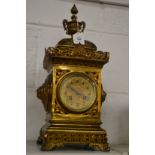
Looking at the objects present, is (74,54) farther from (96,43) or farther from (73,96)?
(96,43)

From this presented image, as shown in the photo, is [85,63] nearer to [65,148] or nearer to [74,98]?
[74,98]

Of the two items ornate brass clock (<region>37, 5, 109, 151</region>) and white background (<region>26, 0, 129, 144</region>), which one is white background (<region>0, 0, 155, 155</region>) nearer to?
ornate brass clock (<region>37, 5, 109, 151</region>)

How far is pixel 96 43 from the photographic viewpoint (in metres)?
1.52

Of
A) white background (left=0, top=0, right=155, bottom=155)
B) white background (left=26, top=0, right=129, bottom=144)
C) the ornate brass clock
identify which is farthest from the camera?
white background (left=26, top=0, right=129, bottom=144)

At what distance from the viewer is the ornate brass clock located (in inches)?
42.3

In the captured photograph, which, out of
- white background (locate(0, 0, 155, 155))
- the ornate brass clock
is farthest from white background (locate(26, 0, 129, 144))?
white background (locate(0, 0, 155, 155))

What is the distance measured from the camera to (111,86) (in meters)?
1.54

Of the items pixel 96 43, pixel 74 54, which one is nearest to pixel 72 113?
pixel 74 54
